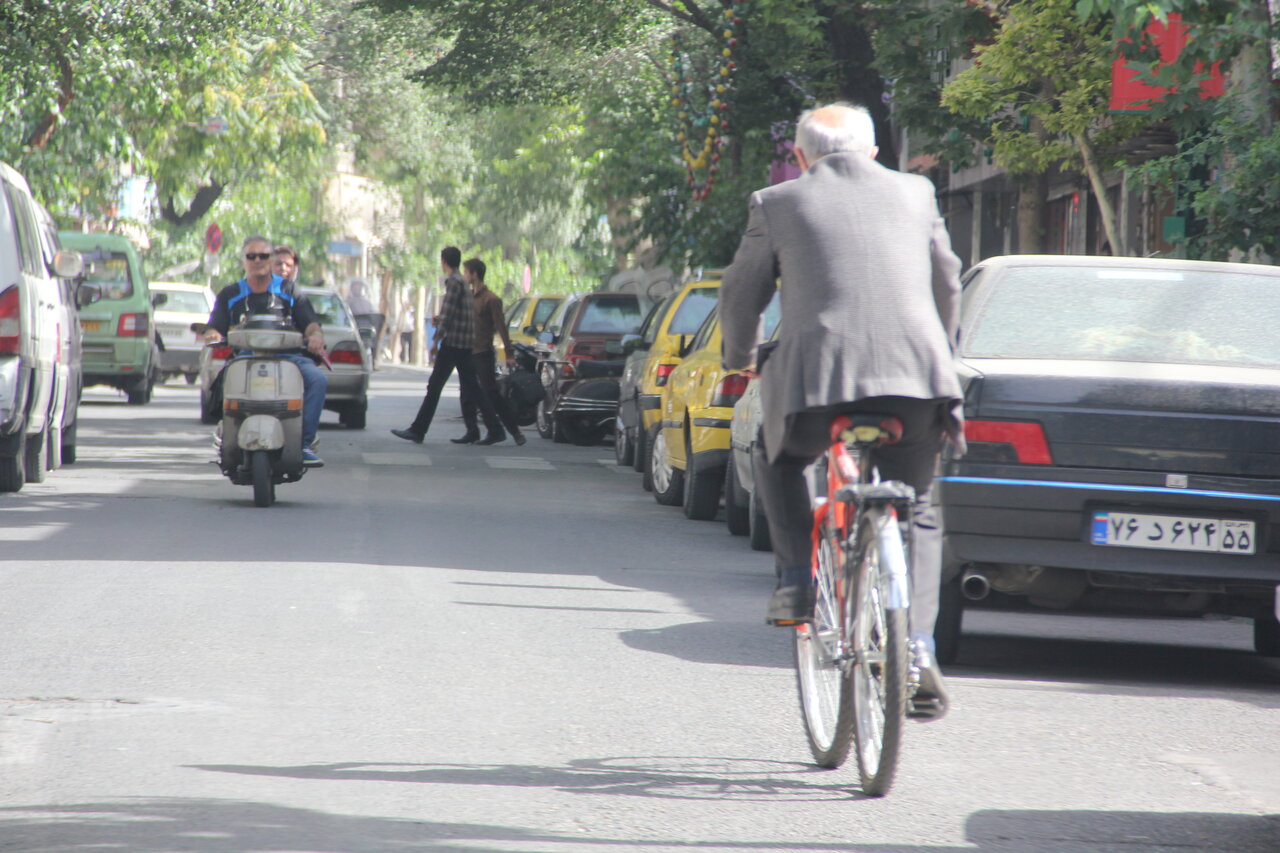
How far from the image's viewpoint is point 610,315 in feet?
75.0

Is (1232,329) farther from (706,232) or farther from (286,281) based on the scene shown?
(706,232)

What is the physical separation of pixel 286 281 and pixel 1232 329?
24.6 ft

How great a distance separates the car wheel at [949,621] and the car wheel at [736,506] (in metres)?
4.78

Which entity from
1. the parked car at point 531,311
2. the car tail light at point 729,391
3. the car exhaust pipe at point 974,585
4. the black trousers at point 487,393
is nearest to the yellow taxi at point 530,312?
the parked car at point 531,311

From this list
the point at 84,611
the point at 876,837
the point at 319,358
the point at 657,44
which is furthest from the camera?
the point at 657,44

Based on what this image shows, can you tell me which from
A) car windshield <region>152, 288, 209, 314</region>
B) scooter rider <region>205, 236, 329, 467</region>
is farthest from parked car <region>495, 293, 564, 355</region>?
scooter rider <region>205, 236, 329, 467</region>

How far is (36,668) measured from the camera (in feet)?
23.5

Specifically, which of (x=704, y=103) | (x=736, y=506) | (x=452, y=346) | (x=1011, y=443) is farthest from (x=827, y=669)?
(x=704, y=103)

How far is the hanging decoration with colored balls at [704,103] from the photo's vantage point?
2461 cm

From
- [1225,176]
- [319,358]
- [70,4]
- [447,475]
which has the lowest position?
[447,475]

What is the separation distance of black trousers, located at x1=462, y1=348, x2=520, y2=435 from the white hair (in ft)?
49.7

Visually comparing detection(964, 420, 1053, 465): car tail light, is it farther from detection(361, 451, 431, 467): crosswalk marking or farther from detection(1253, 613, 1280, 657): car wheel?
detection(361, 451, 431, 467): crosswalk marking

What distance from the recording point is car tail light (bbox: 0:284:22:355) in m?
13.0

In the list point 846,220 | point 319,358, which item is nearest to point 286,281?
point 319,358
